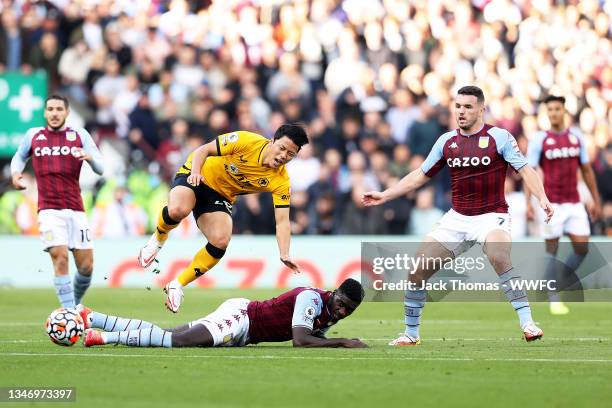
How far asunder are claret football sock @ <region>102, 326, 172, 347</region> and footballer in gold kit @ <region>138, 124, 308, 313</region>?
1.41 m

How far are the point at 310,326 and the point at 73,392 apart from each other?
3.26 m

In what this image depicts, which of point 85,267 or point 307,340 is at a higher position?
point 85,267

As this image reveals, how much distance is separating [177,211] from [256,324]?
270cm

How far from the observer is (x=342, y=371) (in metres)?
10.3

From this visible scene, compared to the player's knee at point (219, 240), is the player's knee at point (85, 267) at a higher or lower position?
lower

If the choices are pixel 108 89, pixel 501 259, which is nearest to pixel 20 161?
pixel 501 259

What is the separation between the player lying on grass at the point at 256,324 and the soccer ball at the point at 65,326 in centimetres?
12

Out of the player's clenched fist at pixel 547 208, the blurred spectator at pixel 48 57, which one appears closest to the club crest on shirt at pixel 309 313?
the player's clenched fist at pixel 547 208

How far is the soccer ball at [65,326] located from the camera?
38.7 feet

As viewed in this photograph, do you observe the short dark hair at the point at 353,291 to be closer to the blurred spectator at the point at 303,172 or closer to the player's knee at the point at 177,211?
the player's knee at the point at 177,211

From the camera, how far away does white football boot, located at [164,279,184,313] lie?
13.4 m

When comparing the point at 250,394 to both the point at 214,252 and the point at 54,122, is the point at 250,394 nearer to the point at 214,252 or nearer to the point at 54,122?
the point at 214,252

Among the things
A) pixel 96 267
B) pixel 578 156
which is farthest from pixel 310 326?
pixel 96 267

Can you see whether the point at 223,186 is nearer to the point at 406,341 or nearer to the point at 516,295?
the point at 406,341
